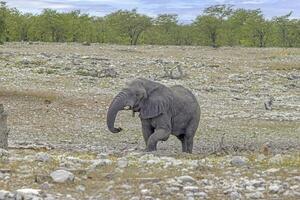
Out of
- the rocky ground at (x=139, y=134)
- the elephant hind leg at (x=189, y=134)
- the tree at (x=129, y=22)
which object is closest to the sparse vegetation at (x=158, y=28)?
the tree at (x=129, y=22)

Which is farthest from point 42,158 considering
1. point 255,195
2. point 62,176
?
point 255,195

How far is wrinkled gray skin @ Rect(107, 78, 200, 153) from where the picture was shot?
13.0m

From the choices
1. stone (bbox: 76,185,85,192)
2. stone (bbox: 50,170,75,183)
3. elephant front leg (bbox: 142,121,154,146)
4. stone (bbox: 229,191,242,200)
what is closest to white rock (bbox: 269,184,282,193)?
stone (bbox: 229,191,242,200)

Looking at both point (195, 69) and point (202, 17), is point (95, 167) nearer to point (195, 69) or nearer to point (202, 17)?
point (195, 69)

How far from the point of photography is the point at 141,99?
43.7 ft

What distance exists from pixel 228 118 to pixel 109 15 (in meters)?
63.3

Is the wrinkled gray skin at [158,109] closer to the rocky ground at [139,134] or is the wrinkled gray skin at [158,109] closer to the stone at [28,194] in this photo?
the rocky ground at [139,134]

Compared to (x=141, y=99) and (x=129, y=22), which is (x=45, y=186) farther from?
(x=129, y=22)

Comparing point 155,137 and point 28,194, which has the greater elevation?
point 28,194

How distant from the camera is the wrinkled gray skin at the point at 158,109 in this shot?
12969mm

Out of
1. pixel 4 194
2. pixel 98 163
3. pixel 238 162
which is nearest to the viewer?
pixel 4 194

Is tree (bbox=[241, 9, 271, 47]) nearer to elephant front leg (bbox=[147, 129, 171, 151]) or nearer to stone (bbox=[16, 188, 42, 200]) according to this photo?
elephant front leg (bbox=[147, 129, 171, 151])

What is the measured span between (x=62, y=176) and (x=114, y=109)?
3.89m

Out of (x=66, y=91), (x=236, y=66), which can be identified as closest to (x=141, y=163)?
(x=66, y=91)
